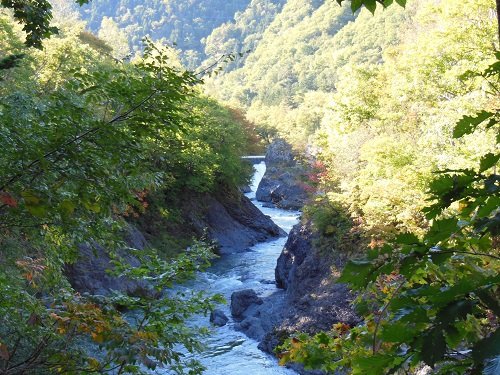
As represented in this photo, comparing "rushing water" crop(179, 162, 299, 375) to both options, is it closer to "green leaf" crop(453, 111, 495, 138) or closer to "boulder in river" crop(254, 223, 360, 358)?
"boulder in river" crop(254, 223, 360, 358)

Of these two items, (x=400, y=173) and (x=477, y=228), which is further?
(x=400, y=173)

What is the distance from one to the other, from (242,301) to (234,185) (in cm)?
1613

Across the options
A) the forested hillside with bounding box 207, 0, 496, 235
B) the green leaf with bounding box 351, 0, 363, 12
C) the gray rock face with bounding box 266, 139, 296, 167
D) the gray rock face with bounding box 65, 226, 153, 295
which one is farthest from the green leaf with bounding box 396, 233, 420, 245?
the gray rock face with bounding box 266, 139, 296, 167

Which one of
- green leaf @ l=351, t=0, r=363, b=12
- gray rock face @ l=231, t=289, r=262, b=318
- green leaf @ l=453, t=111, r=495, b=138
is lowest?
gray rock face @ l=231, t=289, r=262, b=318

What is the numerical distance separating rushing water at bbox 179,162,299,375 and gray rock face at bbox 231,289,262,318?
0.32 meters

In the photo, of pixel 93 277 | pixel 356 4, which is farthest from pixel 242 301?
pixel 356 4

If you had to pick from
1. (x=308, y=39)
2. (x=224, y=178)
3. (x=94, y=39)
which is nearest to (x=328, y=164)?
(x=224, y=178)

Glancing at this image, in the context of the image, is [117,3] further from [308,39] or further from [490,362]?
[490,362]

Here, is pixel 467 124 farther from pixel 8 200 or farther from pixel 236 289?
pixel 236 289

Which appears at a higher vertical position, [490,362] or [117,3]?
[117,3]

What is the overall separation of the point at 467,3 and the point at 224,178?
1805cm

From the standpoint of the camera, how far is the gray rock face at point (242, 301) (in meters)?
14.4

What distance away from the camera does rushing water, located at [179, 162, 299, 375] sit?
10.7 meters

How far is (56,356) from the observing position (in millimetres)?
3355
